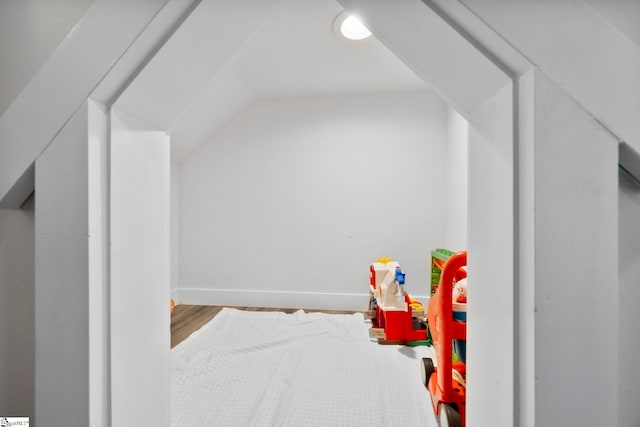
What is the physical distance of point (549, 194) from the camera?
29cm

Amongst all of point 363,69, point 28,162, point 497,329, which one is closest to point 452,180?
point 363,69

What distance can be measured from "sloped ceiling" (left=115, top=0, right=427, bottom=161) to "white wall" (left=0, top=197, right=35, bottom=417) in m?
0.23

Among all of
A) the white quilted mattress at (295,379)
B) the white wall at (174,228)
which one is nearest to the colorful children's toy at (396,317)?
the white quilted mattress at (295,379)

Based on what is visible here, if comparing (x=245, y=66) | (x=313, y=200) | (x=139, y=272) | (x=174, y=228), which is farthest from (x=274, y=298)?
(x=139, y=272)

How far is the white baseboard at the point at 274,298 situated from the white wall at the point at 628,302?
1820 mm

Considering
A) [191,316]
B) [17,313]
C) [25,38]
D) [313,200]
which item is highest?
[25,38]

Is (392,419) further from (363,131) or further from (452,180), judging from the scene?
(363,131)

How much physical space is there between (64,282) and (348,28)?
1577mm

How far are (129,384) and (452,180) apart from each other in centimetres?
189

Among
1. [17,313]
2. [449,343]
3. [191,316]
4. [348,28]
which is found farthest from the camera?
[191,316]

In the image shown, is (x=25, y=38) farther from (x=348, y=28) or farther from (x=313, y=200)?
(x=313, y=200)

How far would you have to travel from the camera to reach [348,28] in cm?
141

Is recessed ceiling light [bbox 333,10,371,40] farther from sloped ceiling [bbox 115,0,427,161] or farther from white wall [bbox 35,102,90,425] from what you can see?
white wall [bbox 35,102,90,425]

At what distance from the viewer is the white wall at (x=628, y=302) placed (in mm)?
303
